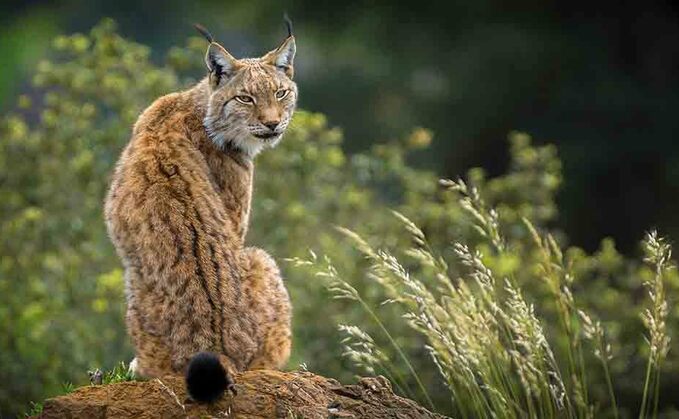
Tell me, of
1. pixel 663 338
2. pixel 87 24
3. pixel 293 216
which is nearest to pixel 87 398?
pixel 663 338

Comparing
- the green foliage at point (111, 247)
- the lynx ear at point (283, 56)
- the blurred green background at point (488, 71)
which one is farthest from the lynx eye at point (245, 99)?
the blurred green background at point (488, 71)

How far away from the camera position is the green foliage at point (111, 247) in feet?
40.4

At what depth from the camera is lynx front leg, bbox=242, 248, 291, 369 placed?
22.1ft

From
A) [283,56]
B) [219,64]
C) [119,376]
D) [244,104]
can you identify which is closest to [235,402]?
[119,376]

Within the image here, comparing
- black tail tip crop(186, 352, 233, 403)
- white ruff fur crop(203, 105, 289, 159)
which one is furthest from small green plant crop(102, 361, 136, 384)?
white ruff fur crop(203, 105, 289, 159)

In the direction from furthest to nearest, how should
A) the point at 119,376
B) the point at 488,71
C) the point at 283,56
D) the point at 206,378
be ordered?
1. the point at 488,71
2. the point at 283,56
3. the point at 119,376
4. the point at 206,378

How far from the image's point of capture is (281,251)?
12.5m

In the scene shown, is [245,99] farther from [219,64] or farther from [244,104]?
[219,64]

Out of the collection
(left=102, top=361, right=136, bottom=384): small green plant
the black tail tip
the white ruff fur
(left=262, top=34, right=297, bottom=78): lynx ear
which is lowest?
the black tail tip

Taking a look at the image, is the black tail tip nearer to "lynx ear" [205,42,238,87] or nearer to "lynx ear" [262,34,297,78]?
"lynx ear" [205,42,238,87]

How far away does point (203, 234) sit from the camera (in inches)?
260

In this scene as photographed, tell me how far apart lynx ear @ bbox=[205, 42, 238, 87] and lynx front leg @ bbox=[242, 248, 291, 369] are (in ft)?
3.44

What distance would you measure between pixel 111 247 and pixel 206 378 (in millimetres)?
6991

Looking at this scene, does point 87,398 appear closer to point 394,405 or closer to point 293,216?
point 394,405
